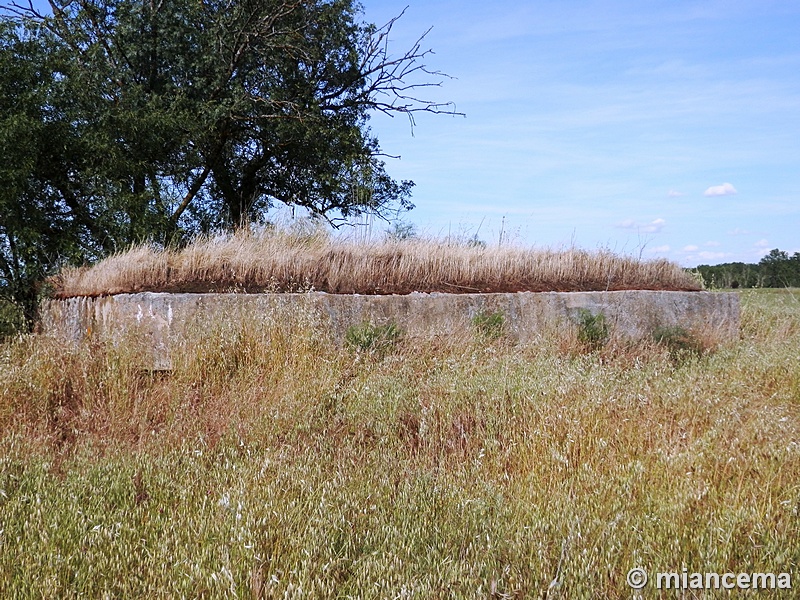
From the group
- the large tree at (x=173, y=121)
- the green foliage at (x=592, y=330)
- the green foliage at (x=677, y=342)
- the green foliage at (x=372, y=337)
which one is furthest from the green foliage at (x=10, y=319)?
the green foliage at (x=677, y=342)

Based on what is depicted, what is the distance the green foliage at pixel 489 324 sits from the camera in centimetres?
659

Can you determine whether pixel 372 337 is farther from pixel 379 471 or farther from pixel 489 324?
pixel 379 471

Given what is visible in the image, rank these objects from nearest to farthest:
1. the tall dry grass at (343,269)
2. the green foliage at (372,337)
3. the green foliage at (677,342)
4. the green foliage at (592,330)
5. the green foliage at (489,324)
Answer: the green foliage at (372,337) < the green foliage at (677,342) < the green foliage at (489,324) < the green foliage at (592,330) < the tall dry grass at (343,269)

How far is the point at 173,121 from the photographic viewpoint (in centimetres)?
962

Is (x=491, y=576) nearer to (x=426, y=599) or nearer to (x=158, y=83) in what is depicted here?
(x=426, y=599)

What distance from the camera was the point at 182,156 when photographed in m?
10.8

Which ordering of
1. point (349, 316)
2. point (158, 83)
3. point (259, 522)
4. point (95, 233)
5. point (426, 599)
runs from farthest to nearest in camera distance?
point (158, 83)
point (95, 233)
point (349, 316)
point (259, 522)
point (426, 599)

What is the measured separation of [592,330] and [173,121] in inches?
270

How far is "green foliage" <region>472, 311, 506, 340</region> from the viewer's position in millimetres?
6590

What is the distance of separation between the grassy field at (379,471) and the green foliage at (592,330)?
759 millimetres

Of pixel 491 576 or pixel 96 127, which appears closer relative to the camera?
pixel 491 576

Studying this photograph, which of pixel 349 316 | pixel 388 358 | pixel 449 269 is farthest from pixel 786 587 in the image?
pixel 449 269

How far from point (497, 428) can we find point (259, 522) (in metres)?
1.86

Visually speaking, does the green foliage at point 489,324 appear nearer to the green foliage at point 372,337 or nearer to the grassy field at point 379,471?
the grassy field at point 379,471
